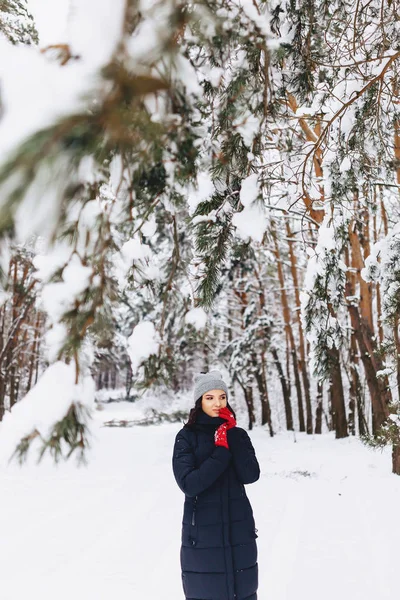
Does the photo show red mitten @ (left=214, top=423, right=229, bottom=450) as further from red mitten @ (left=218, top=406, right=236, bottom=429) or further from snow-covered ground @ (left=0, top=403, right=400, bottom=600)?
snow-covered ground @ (left=0, top=403, right=400, bottom=600)

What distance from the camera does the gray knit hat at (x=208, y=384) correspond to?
99.3 inches

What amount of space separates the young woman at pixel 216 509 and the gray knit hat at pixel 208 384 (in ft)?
0.05

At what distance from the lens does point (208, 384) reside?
2535 millimetres

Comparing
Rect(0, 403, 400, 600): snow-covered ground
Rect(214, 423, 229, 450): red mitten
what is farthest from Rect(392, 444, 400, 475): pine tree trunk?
Rect(214, 423, 229, 450): red mitten

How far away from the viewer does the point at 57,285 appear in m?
1.25

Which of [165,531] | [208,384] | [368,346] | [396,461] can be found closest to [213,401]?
[208,384]

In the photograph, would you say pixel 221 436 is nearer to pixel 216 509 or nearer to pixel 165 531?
pixel 216 509

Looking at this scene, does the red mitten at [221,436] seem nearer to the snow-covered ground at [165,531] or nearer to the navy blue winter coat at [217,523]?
the navy blue winter coat at [217,523]

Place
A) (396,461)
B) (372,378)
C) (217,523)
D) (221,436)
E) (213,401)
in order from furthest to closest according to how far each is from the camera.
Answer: (372,378) < (396,461) < (213,401) < (221,436) < (217,523)

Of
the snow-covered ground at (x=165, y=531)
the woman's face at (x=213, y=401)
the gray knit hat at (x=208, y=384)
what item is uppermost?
the gray knit hat at (x=208, y=384)

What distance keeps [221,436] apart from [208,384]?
282 millimetres

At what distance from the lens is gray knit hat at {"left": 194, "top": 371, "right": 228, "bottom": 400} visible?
2.52 meters

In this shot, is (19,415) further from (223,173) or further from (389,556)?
(389,556)

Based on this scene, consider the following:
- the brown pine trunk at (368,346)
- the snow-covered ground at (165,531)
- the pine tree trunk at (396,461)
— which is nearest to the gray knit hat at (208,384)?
the snow-covered ground at (165,531)
